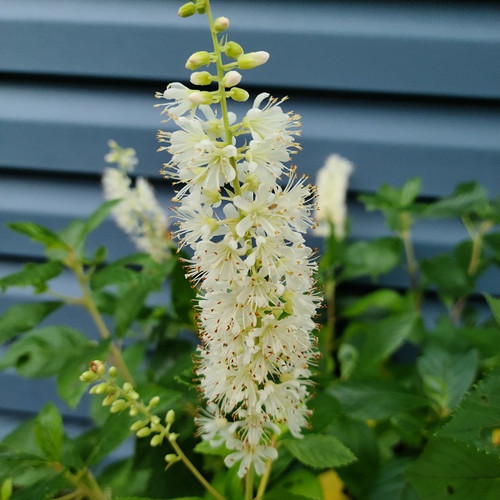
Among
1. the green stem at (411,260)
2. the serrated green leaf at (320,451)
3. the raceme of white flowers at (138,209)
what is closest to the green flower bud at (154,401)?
the serrated green leaf at (320,451)

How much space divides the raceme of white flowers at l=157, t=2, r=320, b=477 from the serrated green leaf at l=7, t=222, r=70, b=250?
13.8 inches

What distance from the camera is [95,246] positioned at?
1.30 m

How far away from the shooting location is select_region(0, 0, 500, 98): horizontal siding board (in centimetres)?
102

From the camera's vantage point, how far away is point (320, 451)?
54cm

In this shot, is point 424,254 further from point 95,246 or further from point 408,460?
point 95,246

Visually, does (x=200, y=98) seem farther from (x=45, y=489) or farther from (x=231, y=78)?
(x=45, y=489)

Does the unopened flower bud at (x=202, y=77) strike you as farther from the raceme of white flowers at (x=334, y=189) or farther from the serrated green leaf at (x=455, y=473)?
the raceme of white flowers at (x=334, y=189)

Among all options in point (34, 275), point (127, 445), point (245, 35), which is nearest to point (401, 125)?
point (245, 35)

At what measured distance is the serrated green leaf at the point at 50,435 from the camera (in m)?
0.63

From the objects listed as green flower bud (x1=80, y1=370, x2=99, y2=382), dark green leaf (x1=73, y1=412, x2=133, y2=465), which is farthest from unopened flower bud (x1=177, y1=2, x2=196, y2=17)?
dark green leaf (x1=73, y1=412, x2=133, y2=465)

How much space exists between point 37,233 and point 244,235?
43 cm

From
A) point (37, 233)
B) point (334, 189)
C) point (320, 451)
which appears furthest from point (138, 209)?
point (320, 451)

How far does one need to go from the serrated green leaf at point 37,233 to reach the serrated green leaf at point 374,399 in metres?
0.49

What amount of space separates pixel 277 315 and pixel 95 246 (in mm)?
925
